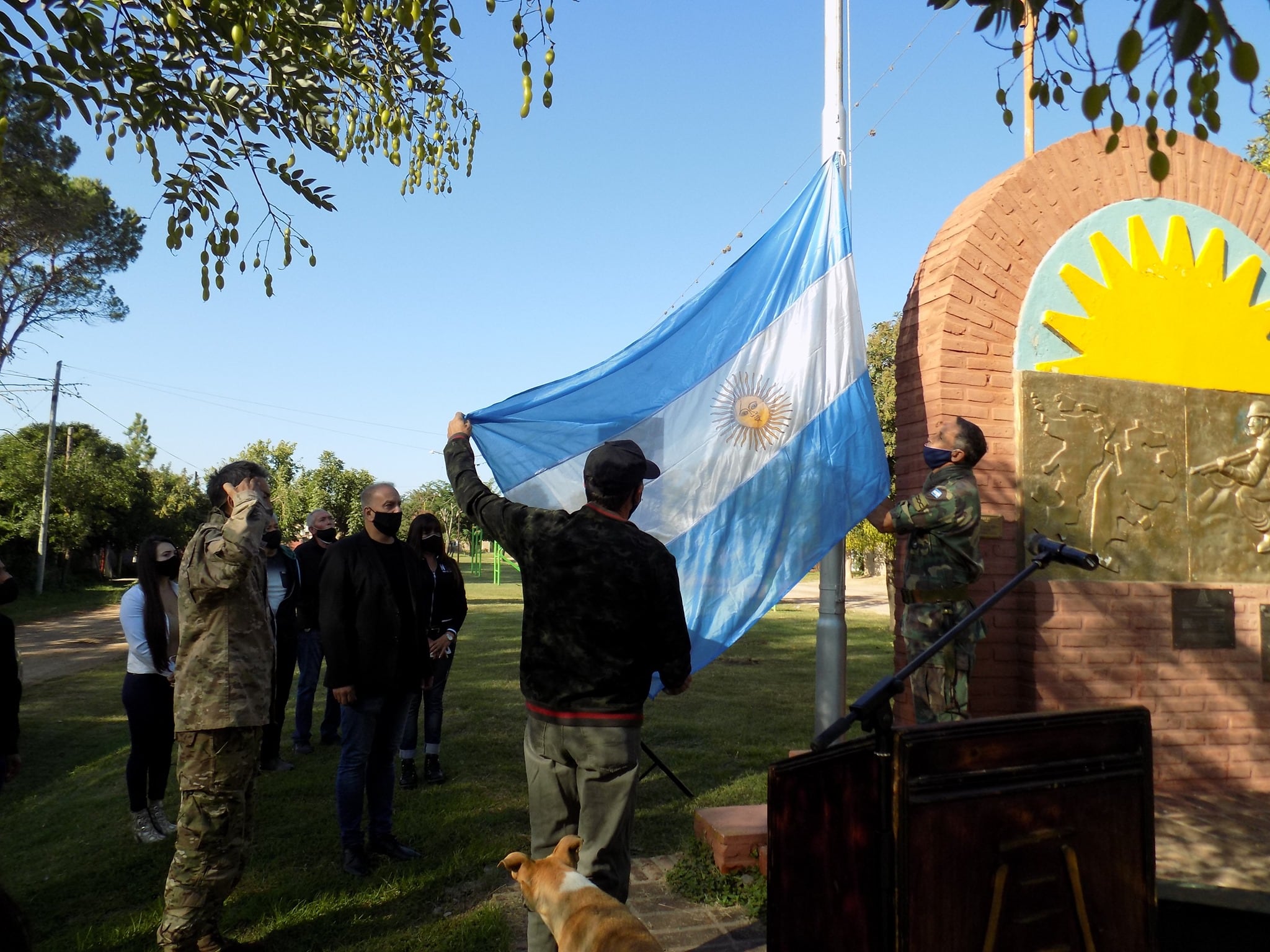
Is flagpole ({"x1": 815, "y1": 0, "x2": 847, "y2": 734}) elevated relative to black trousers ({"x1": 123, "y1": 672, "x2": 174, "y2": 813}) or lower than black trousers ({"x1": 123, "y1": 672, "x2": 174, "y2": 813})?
elevated

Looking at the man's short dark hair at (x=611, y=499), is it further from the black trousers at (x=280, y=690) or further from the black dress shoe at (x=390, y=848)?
the black trousers at (x=280, y=690)

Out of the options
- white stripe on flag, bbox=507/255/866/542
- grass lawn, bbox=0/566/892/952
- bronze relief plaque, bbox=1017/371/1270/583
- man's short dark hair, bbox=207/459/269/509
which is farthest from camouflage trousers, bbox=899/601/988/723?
man's short dark hair, bbox=207/459/269/509

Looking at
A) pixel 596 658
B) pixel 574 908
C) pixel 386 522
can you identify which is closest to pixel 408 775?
pixel 386 522

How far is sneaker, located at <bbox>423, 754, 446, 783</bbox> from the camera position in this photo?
19.9ft

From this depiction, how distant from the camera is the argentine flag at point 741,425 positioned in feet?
15.6

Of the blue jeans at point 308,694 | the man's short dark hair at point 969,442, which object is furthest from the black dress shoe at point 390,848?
Answer: the man's short dark hair at point 969,442

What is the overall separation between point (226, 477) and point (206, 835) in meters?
1.38

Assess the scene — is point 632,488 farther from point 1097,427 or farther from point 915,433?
point 1097,427

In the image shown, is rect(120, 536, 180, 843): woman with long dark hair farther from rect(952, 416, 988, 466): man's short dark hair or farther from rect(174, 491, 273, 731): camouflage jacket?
rect(952, 416, 988, 466): man's short dark hair

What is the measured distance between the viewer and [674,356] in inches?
199

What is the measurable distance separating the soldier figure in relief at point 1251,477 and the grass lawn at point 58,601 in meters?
19.2

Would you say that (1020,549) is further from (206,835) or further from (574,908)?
(206,835)

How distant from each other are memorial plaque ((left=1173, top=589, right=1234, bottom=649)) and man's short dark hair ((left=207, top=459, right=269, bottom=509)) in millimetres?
5388

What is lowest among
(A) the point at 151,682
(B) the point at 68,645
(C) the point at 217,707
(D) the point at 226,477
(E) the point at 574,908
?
(B) the point at 68,645
